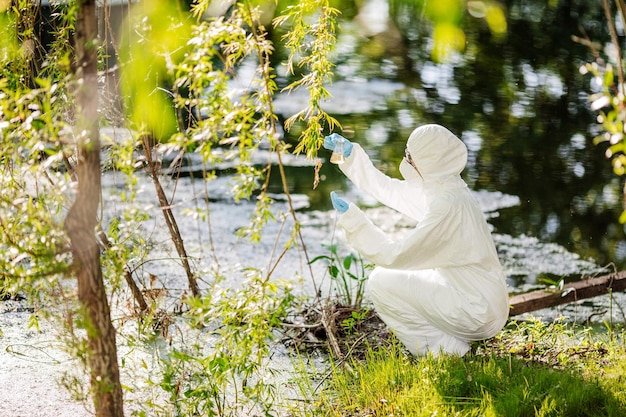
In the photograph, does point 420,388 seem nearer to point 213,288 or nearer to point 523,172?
point 213,288

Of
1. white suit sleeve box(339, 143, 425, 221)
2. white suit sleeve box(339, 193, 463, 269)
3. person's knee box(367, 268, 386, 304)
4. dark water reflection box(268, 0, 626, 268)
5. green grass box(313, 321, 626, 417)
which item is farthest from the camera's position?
dark water reflection box(268, 0, 626, 268)

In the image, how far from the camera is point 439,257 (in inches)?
148

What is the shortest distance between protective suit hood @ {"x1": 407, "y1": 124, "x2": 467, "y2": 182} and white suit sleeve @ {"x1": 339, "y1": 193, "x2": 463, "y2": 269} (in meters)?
0.13

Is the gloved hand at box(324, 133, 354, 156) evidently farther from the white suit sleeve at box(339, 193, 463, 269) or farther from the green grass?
the green grass

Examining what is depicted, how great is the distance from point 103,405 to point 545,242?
3970 mm

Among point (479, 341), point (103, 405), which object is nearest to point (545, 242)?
point (479, 341)

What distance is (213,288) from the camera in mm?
3041

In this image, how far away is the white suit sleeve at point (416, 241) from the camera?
12.0ft

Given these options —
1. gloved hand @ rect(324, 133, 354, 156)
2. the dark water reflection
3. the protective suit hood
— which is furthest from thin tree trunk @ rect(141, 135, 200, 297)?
the dark water reflection

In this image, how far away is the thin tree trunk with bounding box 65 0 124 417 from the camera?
99.0 inches

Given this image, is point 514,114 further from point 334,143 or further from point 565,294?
point 334,143

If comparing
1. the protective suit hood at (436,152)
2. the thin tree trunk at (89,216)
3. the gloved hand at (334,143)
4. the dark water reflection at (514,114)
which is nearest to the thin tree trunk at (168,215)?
the gloved hand at (334,143)

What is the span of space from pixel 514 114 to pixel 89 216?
672cm

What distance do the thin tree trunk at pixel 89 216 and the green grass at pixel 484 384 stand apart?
40.3 inches
